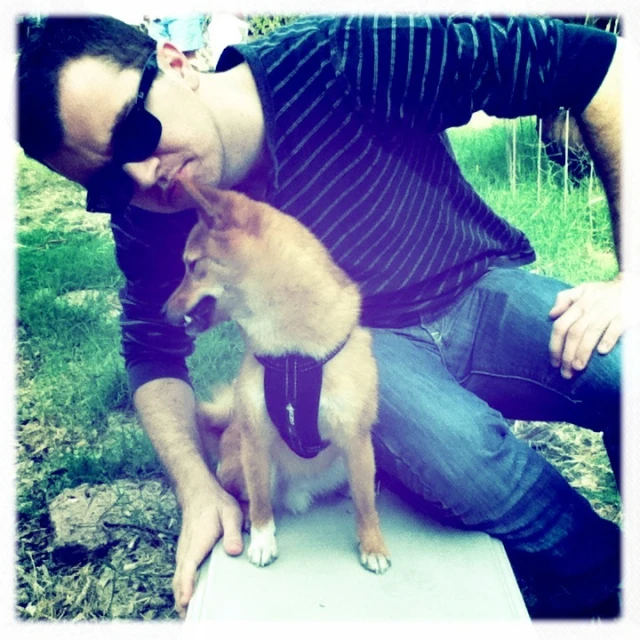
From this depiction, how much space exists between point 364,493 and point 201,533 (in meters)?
0.35

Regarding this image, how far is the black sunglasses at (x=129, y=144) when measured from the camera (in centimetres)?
119

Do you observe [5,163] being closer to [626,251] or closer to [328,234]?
[328,234]

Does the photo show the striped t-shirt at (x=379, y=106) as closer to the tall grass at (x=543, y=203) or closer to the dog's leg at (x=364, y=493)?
the dog's leg at (x=364, y=493)

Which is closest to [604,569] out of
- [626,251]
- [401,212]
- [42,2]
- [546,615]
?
[546,615]

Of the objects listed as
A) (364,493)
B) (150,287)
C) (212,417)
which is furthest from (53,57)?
(364,493)

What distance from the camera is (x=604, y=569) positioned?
142 centimetres

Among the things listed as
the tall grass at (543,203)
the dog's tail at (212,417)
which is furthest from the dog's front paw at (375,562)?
the tall grass at (543,203)

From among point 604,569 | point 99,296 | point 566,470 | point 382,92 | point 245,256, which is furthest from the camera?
point 99,296

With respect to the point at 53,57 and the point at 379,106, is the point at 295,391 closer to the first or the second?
the point at 379,106

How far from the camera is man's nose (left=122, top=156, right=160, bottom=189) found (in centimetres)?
120

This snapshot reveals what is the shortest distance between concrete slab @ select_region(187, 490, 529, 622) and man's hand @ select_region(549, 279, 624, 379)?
0.42 metres

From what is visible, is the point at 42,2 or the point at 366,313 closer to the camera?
the point at 42,2

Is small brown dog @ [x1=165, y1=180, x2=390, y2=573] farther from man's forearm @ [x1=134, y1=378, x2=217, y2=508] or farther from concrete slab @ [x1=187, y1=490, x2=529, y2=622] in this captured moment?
man's forearm @ [x1=134, y1=378, x2=217, y2=508]

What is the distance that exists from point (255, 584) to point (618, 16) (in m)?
2.36
